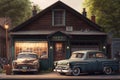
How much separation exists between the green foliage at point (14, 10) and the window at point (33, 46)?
38963 mm

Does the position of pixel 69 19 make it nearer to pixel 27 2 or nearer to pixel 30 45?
pixel 30 45

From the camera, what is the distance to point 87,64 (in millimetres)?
28531

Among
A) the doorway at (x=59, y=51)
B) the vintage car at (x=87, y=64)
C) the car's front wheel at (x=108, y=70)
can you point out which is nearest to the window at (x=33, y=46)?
the doorway at (x=59, y=51)

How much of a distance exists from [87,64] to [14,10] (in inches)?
1929

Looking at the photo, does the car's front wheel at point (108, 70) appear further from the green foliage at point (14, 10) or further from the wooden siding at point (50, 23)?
the green foliage at point (14, 10)

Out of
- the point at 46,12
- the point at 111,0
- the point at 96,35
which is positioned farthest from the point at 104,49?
the point at 111,0

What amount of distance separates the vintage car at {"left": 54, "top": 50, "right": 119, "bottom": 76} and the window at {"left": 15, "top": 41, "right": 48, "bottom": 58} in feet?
24.1

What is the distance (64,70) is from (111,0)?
88.5 ft

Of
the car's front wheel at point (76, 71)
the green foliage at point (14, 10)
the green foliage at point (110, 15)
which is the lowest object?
the car's front wheel at point (76, 71)

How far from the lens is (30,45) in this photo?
36656 millimetres

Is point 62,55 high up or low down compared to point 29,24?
down

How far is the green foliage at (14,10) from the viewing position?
2963 inches

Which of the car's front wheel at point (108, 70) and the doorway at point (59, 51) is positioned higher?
the doorway at point (59, 51)

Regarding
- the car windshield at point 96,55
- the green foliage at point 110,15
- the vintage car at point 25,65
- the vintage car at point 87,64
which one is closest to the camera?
the vintage car at point 87,64
